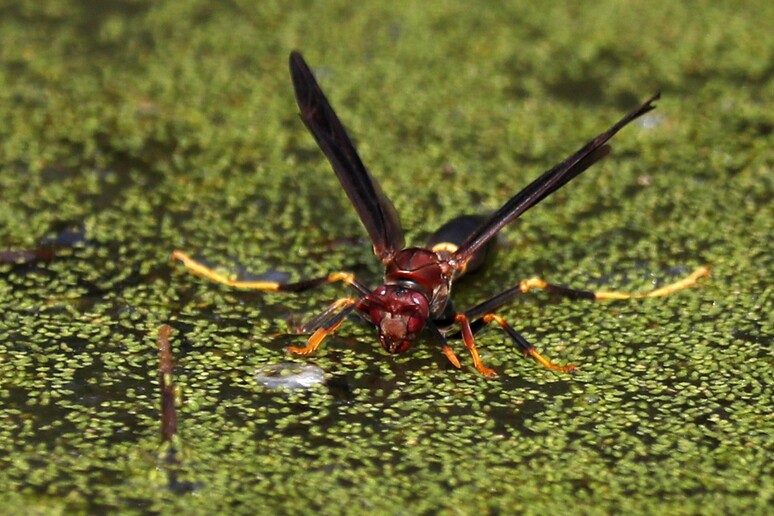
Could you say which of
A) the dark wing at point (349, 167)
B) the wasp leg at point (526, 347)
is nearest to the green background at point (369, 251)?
the wasp leg at point (526, 347)

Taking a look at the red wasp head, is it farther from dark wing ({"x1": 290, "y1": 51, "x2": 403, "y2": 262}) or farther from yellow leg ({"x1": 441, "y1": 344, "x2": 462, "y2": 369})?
dark wing ({"x1": 290, "y1": 51, "x2": 403, "y2": 262})

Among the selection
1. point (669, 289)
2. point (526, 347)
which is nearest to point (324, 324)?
point (526, 347)

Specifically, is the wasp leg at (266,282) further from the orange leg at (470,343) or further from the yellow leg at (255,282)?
the orange leg at (470,343)

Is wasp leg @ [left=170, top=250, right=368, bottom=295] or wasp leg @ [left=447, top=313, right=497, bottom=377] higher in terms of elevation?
wasp leg @ [left=170, top=250, right=368, bottom=295]

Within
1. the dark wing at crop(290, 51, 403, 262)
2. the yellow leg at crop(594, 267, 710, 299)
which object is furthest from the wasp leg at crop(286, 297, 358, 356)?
the yellow leg at crop(594, 267, 710, 299)

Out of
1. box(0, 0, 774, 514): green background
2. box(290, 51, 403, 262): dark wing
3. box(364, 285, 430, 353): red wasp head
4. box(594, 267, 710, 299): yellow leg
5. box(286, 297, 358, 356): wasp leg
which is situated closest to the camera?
box(0, 0, 774, 514): green background

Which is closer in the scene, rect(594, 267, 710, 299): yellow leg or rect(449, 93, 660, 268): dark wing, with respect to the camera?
rect(449, 93, 660, 268): dark wing

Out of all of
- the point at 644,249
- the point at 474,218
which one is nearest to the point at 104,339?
the point at 474,218

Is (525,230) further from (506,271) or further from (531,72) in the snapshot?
(531,72)
